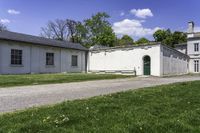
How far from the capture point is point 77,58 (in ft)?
121

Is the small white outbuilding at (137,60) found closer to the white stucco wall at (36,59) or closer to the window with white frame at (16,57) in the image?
the white stucco wall at (36,59)

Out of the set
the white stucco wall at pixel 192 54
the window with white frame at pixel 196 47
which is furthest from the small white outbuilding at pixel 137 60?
the window with white frame at pixel 196 47

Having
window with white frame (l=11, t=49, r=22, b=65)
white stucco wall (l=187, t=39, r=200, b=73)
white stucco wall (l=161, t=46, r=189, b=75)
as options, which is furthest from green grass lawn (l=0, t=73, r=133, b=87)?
white stucco wall (l=187, t=39, r=200, b=73)

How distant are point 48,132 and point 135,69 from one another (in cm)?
2897

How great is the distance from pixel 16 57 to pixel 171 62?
836 inches

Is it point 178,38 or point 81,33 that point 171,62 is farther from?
point 81,33

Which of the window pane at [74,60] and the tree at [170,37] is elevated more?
the tree at [170,37]

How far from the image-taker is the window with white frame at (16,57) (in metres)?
27.3

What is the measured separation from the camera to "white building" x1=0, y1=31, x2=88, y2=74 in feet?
87.1

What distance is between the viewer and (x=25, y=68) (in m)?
28.6

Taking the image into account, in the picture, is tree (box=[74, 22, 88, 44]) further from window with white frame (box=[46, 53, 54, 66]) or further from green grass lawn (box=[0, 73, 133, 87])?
green grass lawn (box=[0, 73, 133, 87])

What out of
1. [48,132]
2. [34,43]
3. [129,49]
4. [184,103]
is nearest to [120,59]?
[129,49]

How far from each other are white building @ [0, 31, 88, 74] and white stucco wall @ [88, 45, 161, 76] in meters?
2.57

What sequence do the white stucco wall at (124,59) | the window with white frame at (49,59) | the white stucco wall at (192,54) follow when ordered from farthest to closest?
the white stucco wall at (192,54) < the window with white frame at (49,59) < the white stucco wall at (124,59)
